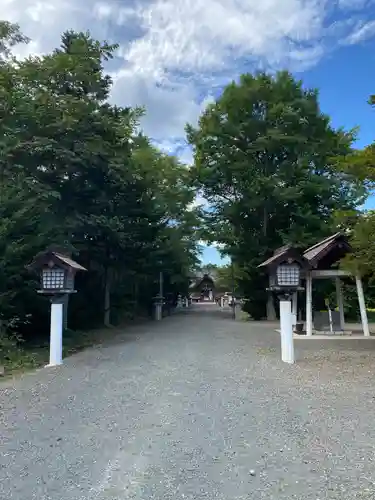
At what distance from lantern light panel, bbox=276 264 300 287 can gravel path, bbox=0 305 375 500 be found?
64.4 inches

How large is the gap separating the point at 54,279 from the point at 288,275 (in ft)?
14.8

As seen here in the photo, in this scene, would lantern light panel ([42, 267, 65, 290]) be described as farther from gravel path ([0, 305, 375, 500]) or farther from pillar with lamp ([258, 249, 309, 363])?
pillar with lamp ([258, 249, 309, 363])

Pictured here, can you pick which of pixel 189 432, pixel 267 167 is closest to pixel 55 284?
pixel 189 432

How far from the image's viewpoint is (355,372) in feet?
23.2

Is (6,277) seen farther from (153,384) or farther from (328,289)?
(328,289)

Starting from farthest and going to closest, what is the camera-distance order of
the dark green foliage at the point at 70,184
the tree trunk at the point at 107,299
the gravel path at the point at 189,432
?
the tree trunk at the point at 107,299 < the dark green foliage at the point at 70,184 < the gravel path at the point at 189,432

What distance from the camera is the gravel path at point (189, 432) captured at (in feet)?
9.59

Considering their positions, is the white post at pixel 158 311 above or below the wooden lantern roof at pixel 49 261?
below

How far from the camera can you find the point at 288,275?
8.55 meters

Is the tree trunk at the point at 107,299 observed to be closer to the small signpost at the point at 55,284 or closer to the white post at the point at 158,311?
the white post at the point at 158,311

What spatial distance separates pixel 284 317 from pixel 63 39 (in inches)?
457

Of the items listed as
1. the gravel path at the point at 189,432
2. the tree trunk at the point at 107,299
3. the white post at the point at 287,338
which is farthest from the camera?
the tree trunk at the point at 107,299

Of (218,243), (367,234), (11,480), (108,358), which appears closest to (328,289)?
(218,243)

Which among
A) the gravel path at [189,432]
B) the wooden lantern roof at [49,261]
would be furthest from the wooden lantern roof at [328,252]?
the wooden lantern roof at [49,261]
